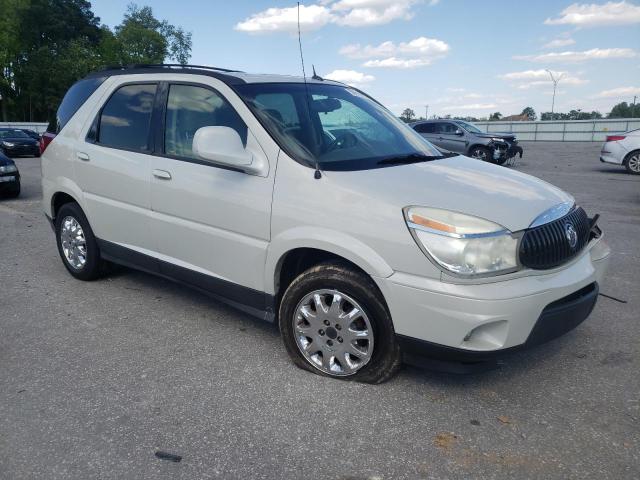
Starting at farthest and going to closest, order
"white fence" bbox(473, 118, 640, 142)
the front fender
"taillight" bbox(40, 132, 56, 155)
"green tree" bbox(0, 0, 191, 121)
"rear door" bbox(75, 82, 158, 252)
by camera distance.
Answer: "green tree" bbox(0, 0, 191, 121) < "white fence" bbox(473, 118, 640, 142) < "taillight" bbox(40, 132, 56, 155) < "rear door" bbox(75, 82, 158, 252) < the front fender

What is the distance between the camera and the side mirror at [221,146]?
10.5ft

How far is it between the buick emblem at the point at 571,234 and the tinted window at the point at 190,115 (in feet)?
6.78

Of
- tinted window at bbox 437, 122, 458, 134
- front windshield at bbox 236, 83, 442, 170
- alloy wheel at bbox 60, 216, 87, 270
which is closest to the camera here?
front windshield at bbox 236, 83, 442, 170

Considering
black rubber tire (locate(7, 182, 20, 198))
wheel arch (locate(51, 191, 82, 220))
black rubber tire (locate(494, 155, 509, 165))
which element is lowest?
black rubber tire (locate(7, 182, 20, 198))

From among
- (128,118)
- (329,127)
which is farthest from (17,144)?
(329,127)

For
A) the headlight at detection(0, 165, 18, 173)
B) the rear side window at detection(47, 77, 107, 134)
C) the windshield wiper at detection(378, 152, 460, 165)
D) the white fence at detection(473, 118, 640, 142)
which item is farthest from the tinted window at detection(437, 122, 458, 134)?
the white fence at detection(473, 118, 640, 142)

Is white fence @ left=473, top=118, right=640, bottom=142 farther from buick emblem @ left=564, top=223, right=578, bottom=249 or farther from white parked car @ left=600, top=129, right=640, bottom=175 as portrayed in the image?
buick emblem @ left=564, top=223, right=578, bottom=249

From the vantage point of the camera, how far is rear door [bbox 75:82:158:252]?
13.4 ft

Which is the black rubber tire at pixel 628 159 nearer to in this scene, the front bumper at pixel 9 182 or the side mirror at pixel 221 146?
the side mirror at pixel 221 146

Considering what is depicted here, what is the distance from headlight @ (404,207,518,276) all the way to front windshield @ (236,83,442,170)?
29.1 inches

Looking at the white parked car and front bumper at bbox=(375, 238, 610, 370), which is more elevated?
the white parked car

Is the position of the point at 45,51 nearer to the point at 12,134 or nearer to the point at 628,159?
the point at 12,134

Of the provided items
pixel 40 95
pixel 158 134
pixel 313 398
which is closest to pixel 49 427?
pixel 313 398

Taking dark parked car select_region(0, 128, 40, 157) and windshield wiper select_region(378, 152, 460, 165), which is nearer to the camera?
windshield wiper select_region(378, 152, 460, 165)
